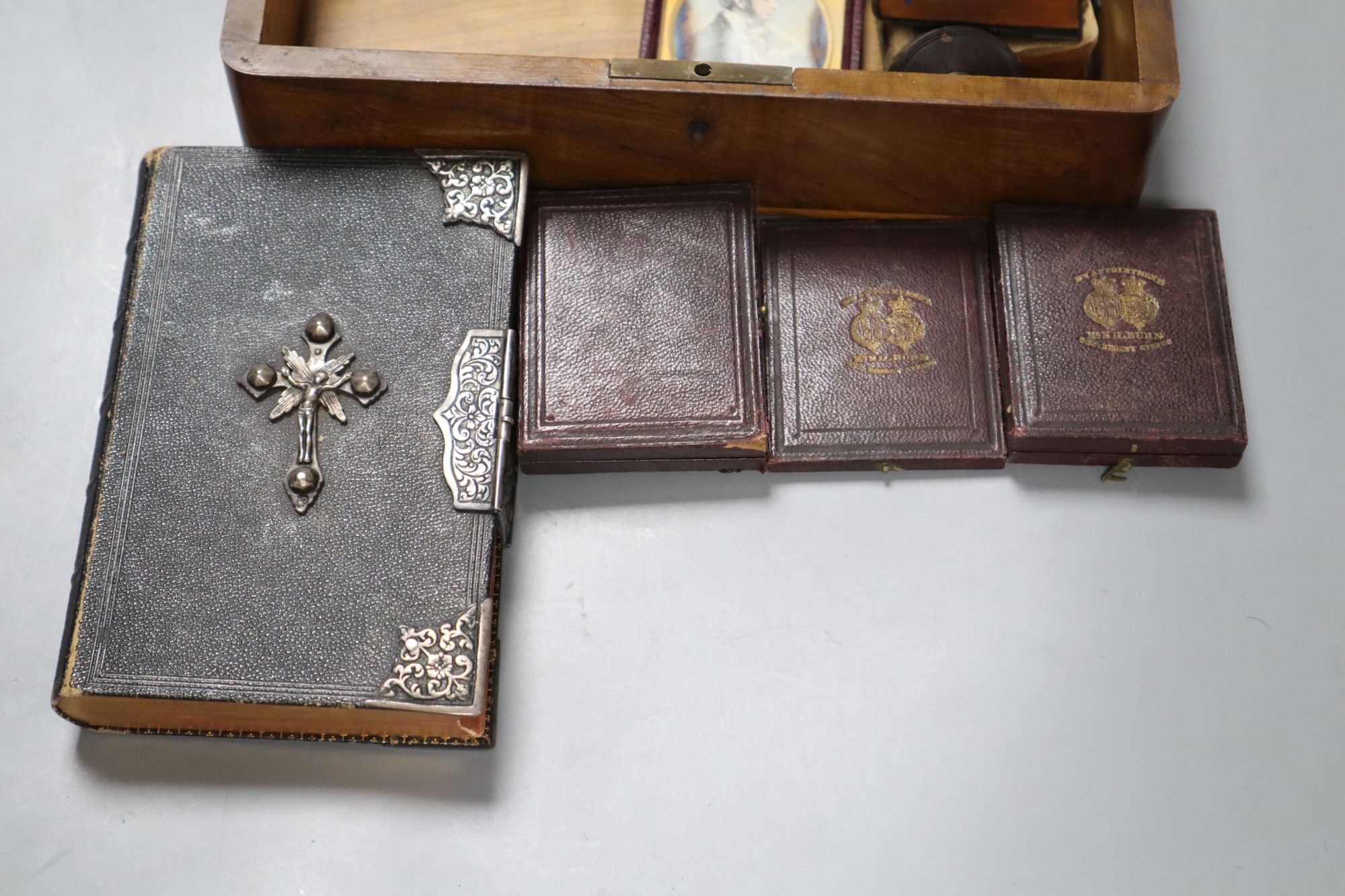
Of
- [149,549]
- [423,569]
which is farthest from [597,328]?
[149,549]

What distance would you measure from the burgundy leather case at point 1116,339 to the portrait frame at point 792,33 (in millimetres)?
319

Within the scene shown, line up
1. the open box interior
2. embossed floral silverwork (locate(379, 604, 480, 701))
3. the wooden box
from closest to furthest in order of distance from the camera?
embossed floral silverwork (locate(379, 604, 480, 701)) < the wooden box < the open box interior

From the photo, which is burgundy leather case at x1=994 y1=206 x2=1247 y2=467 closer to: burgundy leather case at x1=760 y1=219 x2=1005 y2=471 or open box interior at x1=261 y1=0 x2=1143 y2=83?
burgundy leather case at x1=760 y1=219 x2=1005 y2=471

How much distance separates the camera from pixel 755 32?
6.09ft

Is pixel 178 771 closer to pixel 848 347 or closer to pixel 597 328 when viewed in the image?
pixel 597 328

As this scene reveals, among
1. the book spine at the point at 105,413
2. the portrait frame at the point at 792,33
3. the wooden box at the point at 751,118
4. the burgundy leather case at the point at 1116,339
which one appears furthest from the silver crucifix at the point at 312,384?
the burgundy leather case at the point at 1116,339

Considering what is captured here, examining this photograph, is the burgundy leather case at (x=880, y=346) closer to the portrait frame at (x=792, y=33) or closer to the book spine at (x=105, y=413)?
the portrait frame at (x=792, y=33)

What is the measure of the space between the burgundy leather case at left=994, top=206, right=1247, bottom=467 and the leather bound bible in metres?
0.66

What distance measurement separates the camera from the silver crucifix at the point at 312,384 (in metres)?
1.61

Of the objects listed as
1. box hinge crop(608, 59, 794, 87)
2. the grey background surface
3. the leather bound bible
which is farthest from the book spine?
box hinge crop(608, 59, 794, 87)

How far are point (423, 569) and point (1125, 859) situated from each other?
89 centimetres

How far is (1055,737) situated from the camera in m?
1.64

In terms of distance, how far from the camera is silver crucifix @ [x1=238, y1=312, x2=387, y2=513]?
Answer: 161 cm

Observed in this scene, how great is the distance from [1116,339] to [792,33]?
606mm
